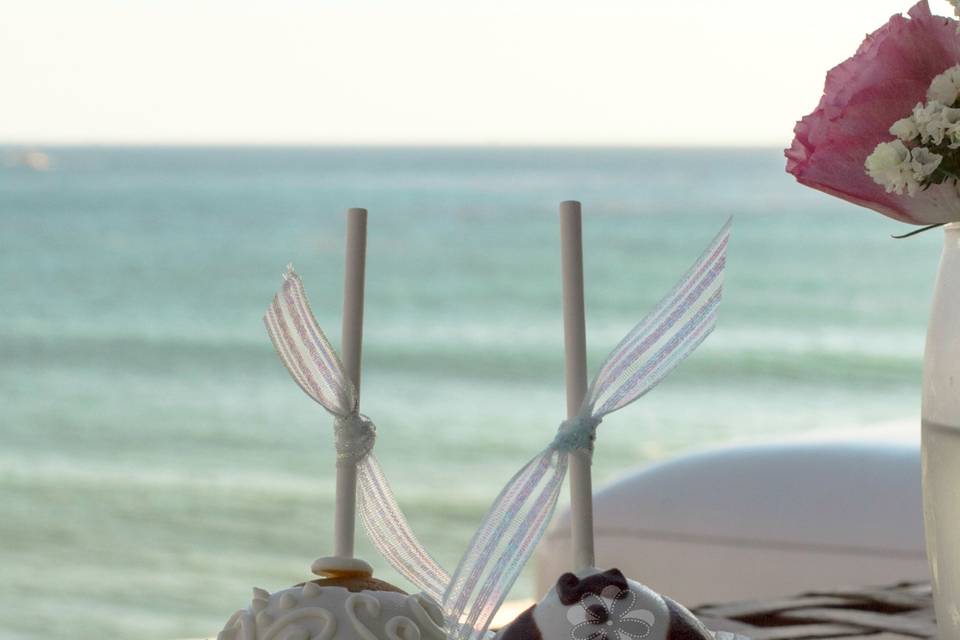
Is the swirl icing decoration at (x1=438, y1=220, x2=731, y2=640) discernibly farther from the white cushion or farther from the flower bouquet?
the white cushion

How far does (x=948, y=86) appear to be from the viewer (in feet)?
2.72

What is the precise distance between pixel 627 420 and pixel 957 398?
19.8 ft

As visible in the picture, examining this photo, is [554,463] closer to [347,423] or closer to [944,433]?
[347,423]

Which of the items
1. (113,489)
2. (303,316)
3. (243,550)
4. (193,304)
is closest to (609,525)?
(303,316)

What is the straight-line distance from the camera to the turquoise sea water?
5172 mm

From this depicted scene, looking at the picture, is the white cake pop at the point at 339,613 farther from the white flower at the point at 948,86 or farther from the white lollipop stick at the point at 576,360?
the white flower at the point at 948,86

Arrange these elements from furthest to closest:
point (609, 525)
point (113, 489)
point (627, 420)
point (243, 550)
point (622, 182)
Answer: point (622, 182), point (627, 420), point (113, 489), point (243, 550), point (609, 525)

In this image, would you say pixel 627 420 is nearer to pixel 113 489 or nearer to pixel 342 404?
pixel 113 489

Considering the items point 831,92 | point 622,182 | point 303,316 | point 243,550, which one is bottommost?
point 243,550

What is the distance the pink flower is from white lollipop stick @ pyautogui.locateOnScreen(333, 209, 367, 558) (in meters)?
0.26

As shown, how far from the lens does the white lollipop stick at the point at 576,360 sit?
0.71 meters

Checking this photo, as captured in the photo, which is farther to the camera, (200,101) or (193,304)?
(200,101)

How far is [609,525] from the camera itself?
1782 mm

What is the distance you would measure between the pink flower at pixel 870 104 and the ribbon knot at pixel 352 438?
282 millimetres
